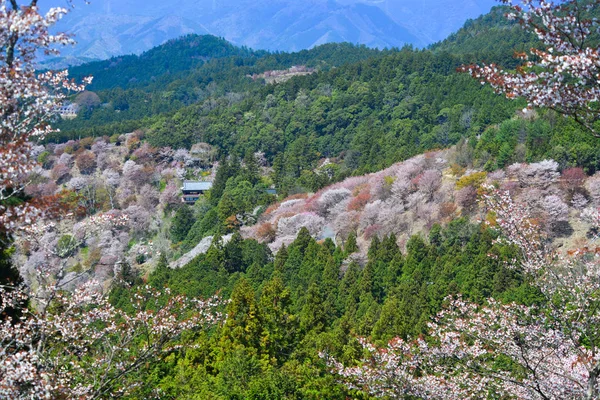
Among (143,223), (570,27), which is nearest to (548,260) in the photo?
(570,27)

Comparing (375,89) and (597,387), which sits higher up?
(375,89)

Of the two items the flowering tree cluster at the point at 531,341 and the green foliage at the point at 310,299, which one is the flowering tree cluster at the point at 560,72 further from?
the green foliage at the point at 310,299

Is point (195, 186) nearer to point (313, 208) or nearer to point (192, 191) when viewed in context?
point (192, 191)

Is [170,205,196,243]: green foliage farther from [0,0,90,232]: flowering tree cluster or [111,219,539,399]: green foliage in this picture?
[0,0,90,232]: flowering tree cluster

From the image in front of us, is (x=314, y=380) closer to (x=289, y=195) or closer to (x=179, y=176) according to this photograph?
(x=289, y=195)

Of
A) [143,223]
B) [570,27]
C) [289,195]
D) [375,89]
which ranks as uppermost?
[375,89]

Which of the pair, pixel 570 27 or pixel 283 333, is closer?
pixel 570 27

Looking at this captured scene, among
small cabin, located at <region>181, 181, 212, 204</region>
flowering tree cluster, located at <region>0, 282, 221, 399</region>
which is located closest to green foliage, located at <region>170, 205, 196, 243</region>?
small cabin, located at <region>181, 181, 212, 204</region>
